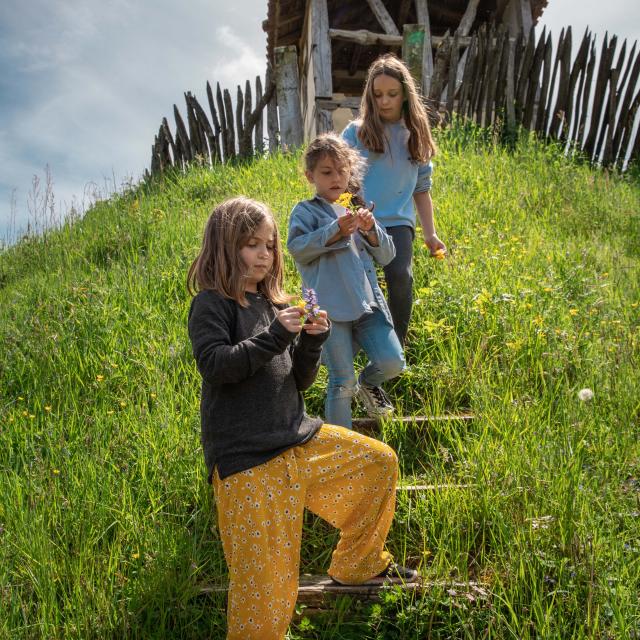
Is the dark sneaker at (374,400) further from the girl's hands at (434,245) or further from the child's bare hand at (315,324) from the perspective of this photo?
the child's bare hand at (315,324)

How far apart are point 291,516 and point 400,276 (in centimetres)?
153

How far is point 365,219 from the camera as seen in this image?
252 centimetres

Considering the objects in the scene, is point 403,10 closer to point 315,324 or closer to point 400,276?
point 400,276

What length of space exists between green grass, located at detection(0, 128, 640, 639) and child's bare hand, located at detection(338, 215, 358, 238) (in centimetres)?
101

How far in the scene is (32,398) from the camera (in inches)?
136

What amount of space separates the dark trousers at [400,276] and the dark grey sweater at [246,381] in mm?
1166

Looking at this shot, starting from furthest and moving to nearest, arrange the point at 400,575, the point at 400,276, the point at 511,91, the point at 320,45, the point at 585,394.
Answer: the point at 320,45
the point at 511,91
the point at 400,276
the point at 585,394
the point at 400,575

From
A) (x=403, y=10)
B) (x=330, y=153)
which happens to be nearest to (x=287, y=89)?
(x=403, y=10)

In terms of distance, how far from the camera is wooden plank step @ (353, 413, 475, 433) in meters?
3.01

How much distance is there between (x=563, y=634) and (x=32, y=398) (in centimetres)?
277

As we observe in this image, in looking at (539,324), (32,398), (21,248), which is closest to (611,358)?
(539,324)

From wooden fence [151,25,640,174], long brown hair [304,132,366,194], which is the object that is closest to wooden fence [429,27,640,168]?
wooden fence [151,25,640,174]

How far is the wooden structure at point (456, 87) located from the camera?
7855 mm

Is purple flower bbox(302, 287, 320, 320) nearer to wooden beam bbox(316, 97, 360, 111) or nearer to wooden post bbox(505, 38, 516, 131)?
wooden post bbox(505, 38, 516, 131)
